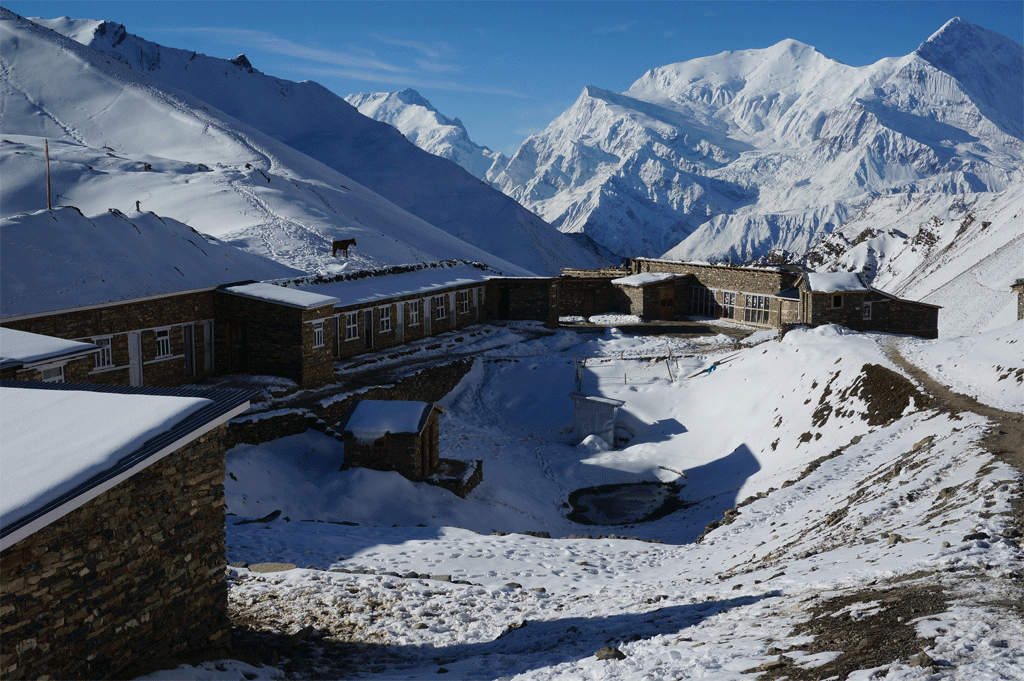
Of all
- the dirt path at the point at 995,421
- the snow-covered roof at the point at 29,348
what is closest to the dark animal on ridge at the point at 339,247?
the snow-covered roof at the point at 29,348

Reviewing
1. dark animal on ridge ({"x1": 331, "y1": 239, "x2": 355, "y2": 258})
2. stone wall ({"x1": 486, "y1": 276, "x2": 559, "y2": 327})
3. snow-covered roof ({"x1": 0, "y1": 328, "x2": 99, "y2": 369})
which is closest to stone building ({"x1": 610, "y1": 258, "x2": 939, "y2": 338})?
A: stone wall ({"x1": 486, "y1": 276, "x2": 559, "y2": 327})

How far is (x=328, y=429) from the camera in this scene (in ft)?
94.9

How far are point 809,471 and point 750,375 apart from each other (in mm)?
11667

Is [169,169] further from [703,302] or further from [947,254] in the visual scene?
[947,254]

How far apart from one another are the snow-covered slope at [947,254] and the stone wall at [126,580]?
2926 inches

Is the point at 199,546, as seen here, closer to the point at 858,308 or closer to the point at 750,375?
the point at 750,375

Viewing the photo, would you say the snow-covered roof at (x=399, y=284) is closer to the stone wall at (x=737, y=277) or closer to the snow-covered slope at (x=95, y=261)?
the snow-covered slope at (x=95, y=261)

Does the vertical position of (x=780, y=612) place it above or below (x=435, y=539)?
above

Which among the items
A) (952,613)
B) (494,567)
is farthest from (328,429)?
(952,613)

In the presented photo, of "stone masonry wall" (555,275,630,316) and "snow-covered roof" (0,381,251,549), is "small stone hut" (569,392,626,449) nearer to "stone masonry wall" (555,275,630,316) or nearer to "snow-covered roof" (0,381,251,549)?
"stone masonry wall" (555,275,630,316)

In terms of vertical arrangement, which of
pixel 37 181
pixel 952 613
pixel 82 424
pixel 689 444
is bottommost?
pixel 689 444

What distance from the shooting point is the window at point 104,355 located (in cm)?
2852

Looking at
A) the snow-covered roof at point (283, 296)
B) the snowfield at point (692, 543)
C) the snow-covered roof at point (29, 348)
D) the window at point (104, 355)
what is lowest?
the snowfield at point (692, 543)

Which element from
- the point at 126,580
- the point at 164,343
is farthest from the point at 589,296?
the point at 126,580
